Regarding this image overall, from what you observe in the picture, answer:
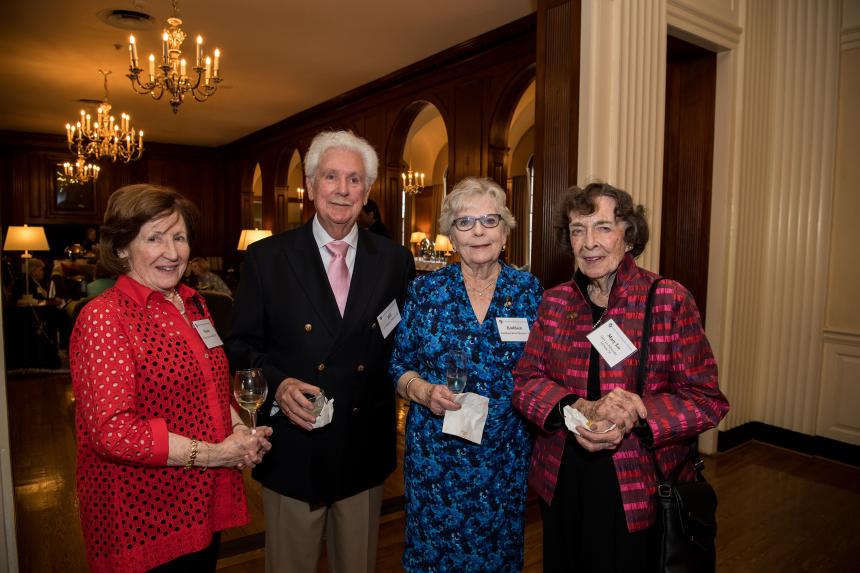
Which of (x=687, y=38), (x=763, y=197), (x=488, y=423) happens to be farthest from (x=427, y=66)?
(x=488, y=423)

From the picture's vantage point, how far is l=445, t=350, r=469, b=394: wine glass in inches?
65.4

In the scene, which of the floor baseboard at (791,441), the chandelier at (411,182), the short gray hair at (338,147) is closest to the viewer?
the short gray hair at (338,147)

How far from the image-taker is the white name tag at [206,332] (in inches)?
66.1

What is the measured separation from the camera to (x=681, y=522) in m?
1.59

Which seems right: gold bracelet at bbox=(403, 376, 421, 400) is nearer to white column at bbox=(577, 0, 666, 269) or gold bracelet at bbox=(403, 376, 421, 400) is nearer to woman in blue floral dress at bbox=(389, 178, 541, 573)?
woman in blue floral dress at bbox=(389, 178, 541, 573)

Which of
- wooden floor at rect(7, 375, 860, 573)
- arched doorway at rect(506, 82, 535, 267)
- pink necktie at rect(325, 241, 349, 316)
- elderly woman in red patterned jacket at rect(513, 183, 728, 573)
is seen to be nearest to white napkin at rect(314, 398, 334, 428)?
pink necktie at rect(325, 241, 349, 316)

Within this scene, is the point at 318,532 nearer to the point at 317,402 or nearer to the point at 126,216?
the point at 317,402

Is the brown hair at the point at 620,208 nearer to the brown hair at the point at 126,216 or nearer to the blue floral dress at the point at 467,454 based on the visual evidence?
the blue floral dress at the point at 467,454

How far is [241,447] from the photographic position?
5.17 feet

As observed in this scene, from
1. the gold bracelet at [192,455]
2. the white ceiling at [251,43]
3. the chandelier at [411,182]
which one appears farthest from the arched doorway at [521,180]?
the gold bracelet at [192,455]

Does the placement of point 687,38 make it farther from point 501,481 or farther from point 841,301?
point 501,481

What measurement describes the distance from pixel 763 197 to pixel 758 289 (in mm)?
762

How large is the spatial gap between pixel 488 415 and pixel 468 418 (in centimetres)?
16

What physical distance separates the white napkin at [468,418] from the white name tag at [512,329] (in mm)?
241
